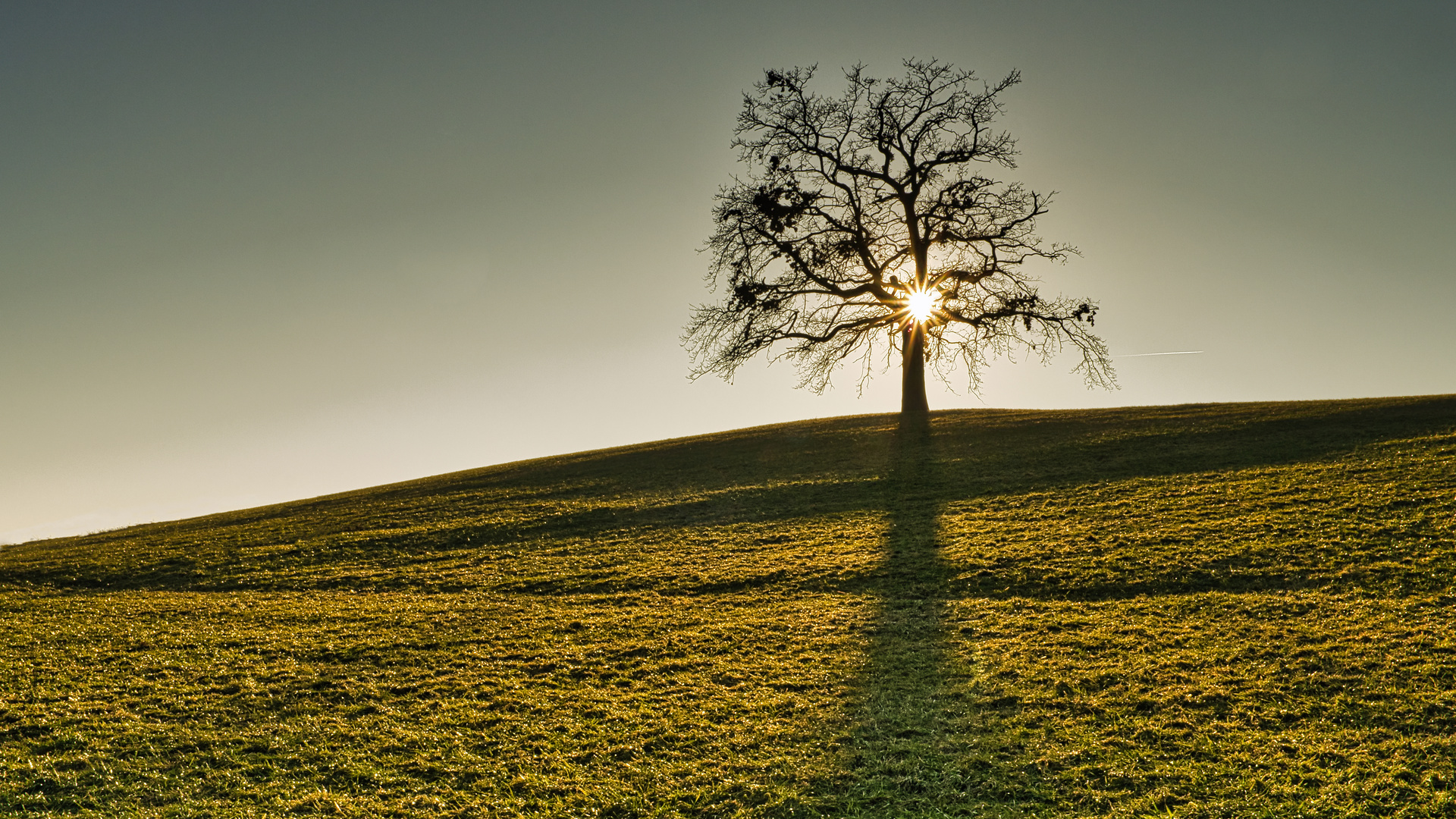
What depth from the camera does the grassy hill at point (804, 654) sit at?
8016 millimetres

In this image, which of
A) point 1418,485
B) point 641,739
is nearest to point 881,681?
point 641,739

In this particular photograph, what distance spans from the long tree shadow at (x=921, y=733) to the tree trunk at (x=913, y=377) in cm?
2053

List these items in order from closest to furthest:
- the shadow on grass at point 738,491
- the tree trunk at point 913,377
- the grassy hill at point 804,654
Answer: the grassy hill at point 804,654 → the shadow on grass at point 738,491 → the tree trunk at point 913,377

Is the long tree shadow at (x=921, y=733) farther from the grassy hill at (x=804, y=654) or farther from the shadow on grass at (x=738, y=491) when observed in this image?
the shadow on grass at (x=738, y=491)

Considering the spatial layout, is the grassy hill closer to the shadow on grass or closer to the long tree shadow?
the long tree shadow

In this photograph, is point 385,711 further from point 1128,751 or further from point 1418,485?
point 1418,485

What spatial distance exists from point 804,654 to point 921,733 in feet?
9.52

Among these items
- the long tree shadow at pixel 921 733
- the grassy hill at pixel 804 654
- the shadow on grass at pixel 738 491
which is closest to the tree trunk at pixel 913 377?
the shadow on grass at pixel 738 491

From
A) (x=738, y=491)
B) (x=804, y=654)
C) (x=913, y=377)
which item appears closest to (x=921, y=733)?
(x=804, y=654)

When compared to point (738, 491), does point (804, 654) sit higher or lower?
lower

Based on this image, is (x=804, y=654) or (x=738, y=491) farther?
(x=738, y=491)

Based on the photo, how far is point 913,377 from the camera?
3494 centimetres

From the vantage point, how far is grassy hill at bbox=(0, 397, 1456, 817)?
316 inches

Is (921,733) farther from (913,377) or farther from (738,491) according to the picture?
(913,377)
